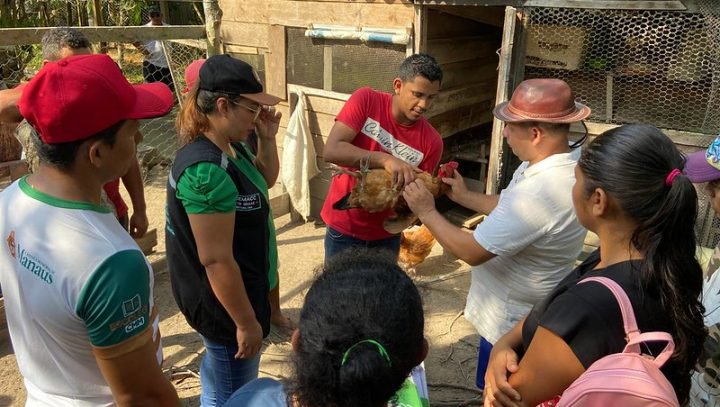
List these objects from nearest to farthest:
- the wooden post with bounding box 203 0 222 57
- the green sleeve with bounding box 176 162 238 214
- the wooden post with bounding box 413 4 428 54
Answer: the green sleeve with bounding box 176 162 238 214
the wooden post with bounding box 413 4 428 54
the wooden post with bounding box 203 0 222 57

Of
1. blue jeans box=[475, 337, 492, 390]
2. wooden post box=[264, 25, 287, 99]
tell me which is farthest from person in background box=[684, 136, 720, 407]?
wooden post box=[264, 25, 287, 99]

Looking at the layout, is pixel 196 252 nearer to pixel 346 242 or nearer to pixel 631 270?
pixel 346 242

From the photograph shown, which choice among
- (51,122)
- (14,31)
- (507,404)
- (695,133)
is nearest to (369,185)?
(507,404)

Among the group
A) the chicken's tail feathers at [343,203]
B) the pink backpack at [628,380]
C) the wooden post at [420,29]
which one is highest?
the wooden post at [420,29]

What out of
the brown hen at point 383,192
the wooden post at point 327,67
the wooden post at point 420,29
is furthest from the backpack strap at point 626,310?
the wooden post at point 327,67

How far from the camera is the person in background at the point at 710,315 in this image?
5.64 ft

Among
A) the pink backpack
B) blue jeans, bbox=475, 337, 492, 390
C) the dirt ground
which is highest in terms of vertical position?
the pink backpack

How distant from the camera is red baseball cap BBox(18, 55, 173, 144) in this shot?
128 cm

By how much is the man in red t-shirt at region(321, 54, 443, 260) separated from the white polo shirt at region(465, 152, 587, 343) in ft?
3.01

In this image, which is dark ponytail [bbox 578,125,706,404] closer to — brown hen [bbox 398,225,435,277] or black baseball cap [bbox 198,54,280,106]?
black baseball cap [bbox 198,54,280,106]

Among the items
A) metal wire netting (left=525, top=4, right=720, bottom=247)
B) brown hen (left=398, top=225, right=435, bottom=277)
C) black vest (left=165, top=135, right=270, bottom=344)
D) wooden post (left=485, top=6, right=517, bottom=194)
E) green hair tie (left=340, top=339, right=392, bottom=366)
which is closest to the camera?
green hair tie (left=340, top=339, right=392, bottom=366)

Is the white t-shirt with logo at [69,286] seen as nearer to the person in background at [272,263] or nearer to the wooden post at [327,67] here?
the person in background at [272,263]

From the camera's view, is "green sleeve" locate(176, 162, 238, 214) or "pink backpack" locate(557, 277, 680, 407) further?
"green sleeve" locate(176, 162, 238, 214)

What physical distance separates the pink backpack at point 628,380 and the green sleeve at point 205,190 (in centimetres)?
132
